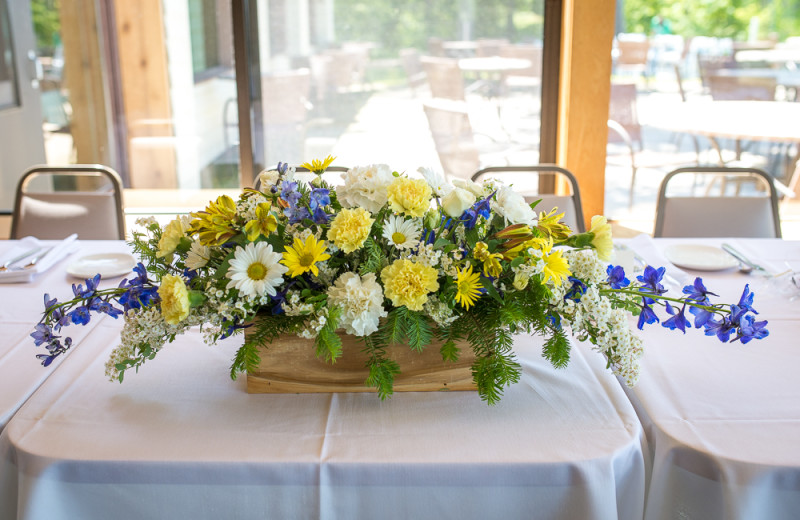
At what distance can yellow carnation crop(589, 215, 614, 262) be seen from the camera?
4.23 ft

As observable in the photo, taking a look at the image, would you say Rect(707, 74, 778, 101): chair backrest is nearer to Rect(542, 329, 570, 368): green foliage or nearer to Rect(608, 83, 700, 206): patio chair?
Rect(608, 83, 700, 206): patio chair

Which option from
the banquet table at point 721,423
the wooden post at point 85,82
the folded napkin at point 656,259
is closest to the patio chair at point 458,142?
the wooden post at point 85,82

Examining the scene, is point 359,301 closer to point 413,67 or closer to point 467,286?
point 467,286

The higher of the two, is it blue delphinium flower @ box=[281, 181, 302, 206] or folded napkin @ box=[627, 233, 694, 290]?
blue delphinium flower @ box=[281, 181, 302, 206]

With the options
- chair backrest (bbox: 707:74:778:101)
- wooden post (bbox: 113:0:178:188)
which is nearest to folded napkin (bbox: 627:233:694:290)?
chair backrest (bbox: 707:74:778:101)

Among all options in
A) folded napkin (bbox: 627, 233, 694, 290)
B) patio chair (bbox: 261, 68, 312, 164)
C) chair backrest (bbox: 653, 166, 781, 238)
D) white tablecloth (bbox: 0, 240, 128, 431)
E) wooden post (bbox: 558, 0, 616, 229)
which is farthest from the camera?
patio chair (bbox: 261, 68, 312, 164)

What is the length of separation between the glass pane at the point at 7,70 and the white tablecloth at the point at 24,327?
8.14 ft

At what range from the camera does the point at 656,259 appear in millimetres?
2078

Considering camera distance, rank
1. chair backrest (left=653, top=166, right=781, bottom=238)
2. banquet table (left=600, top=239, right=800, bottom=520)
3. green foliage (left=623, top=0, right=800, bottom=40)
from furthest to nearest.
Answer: green foliage (left=623, top=0, right=800, bottom=40)
chair backrest (left=653, top=166, right=781, bottom=238)
banquet table (left=600, top=239, right=800, bottom=520)

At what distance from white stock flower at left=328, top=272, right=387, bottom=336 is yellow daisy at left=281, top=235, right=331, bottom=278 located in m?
0.04

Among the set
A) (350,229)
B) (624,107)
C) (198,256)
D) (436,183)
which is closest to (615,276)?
(436,183)

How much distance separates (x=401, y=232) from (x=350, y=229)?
3.7 inches

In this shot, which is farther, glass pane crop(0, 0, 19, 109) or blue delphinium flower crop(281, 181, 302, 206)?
glass pane crop(0, 0, 19, 109)

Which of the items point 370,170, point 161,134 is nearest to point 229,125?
point 161,134
